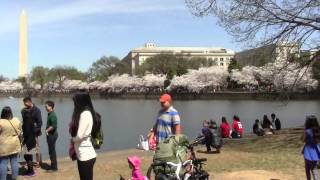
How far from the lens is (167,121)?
358 inches

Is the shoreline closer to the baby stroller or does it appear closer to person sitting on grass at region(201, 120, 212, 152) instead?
person sitting on grass at region(201, 120, 212, 152)

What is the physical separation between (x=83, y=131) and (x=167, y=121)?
7.03ft

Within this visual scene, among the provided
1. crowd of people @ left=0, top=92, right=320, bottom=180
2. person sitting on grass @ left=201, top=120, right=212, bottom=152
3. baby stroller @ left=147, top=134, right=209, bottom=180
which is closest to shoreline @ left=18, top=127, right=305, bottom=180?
person sitting on grass @ left=201, top=120, right=212, bottom=152

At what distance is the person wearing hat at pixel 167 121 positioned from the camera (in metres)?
9.02

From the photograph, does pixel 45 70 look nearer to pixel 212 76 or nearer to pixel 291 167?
pixel 212 76

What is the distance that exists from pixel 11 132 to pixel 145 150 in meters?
8.34

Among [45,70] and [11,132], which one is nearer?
[11,132]

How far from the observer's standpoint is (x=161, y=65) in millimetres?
133750

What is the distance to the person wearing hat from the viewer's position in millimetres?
9016

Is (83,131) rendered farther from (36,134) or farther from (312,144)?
(36,134)

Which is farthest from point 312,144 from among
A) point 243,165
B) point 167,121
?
point 243,165

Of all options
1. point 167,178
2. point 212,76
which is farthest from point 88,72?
point 167,178

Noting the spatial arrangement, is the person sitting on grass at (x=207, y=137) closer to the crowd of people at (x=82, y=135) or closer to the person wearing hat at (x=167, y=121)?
the crowd of people at (x=82, y=135)

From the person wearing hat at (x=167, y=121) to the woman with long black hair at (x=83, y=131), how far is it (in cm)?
188
